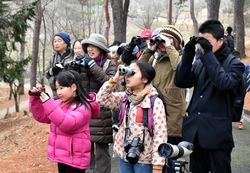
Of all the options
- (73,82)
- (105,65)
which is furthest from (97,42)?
(73,82)

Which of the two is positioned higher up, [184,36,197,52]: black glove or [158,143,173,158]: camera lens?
[184,36,197,52]: black glove

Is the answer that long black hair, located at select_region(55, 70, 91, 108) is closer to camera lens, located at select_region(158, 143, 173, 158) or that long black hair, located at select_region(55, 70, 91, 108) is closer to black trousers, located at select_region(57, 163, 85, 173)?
black trousers, located at select_region(57, 163, 85, 173)

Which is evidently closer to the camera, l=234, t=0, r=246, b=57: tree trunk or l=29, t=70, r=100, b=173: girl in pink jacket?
l=29, t=70, r=100, b=173: girl in pink jacket

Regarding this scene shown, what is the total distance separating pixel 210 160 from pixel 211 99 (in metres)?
0.54

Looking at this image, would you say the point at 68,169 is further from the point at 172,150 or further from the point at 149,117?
the point at 172,150

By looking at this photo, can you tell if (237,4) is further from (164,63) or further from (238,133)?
(164,63)

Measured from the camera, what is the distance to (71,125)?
3998 mm

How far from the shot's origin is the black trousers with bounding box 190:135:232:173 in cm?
375

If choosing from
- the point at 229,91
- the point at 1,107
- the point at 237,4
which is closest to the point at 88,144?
the point at 229,91

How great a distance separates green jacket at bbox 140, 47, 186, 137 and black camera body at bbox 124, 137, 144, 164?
2.32 ft

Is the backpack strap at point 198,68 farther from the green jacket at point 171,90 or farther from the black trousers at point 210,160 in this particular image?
the black trousers at point 210,160

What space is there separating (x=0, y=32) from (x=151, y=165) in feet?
44.0

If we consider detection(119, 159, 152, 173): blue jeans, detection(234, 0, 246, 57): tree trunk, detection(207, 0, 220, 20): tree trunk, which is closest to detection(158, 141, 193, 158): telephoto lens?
detection(119, 159, 152, 173): blue jeans

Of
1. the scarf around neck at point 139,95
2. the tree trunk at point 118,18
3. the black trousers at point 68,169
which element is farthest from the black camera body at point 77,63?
the tree trunk at point 118,18
